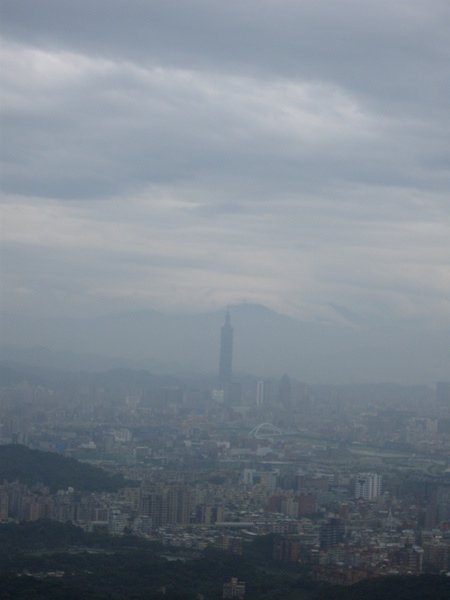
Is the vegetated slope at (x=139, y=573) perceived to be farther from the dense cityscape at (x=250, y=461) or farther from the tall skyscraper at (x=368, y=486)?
the tall skyscraper at (x=368, y=486)

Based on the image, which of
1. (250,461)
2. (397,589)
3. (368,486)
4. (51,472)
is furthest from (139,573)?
(250,461)

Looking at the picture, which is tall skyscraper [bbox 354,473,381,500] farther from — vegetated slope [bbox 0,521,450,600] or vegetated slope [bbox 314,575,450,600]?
vegetated slope [bbox 314,575,450,600]

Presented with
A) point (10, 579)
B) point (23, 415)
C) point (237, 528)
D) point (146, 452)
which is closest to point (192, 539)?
point (237, 528)

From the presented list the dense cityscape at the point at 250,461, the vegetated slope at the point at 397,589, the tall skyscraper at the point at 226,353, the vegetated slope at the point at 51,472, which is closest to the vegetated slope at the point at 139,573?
the vegetated slope at the point at 397,589

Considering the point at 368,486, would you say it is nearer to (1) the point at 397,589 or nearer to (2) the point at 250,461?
Result: (2) the point at 250,461

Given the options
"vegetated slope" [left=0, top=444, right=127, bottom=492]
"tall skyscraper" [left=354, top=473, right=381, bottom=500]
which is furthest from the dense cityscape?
"vegetated slope" [left=0, top=444, right=127, bottom=492]

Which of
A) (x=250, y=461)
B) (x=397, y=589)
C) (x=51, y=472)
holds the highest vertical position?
(x=250, y=461)
